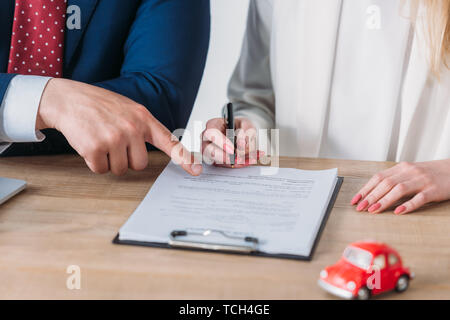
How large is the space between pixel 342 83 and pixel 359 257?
2.85 ft

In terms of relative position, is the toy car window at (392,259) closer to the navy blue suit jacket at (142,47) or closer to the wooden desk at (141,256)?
the wooden desk at (141,256)

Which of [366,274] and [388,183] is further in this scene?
[388,183]

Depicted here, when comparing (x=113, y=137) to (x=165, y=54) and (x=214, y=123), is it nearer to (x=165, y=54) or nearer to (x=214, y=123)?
(x=214, y=123)

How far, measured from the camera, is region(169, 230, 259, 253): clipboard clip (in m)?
0.71

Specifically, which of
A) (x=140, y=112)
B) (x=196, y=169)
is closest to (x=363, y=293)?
(x=196, y=169)

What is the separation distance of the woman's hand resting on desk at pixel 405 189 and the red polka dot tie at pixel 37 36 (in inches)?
30.4

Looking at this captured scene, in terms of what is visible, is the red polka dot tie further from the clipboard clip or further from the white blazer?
the clipboard clip

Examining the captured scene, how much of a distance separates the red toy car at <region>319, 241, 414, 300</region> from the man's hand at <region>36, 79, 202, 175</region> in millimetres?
388

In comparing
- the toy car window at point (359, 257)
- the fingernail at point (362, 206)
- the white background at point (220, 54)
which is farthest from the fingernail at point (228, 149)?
the white background at point (220, 54)

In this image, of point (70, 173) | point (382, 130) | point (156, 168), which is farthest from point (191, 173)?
point (382, 130)

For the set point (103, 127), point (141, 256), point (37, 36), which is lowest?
point (141, 256)

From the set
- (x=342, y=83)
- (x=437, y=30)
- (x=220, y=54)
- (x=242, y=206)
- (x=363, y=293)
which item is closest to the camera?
(x=363, y=293)

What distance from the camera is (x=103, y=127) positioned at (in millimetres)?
907

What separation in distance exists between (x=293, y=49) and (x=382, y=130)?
332 mm
